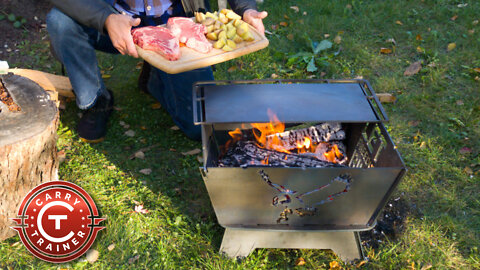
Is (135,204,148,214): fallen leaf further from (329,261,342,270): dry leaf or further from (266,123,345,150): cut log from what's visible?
(329,261,342,270): dry leaf

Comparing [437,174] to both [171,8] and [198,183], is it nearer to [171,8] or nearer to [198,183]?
[198,183]

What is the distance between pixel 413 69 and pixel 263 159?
261 centimetres

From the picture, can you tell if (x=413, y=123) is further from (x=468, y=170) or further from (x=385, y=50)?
(x=385, y=50)

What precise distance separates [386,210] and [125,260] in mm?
1912

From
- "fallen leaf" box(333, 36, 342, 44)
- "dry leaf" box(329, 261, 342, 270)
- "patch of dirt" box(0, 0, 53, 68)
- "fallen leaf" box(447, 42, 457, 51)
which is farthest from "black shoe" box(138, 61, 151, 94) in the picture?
"fallen leaf" box(447, 42, 457, 51)

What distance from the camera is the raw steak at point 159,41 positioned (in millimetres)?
2654

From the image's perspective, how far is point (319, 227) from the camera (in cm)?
239

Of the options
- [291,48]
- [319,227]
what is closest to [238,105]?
[319,227]

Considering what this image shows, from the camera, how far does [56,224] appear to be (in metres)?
2.61

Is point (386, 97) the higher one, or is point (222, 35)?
point (222, 35)

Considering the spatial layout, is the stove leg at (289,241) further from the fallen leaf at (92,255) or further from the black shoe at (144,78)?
the black shoe at (144,78)

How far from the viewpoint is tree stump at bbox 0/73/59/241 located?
242cm

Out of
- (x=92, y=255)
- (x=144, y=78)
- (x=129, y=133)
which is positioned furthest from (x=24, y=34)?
(x=92, y=255)

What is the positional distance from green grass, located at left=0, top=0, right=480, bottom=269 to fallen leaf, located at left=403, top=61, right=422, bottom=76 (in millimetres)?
49
